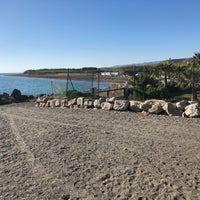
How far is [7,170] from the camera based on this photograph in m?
5.62

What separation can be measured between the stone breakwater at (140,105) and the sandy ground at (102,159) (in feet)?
1.70

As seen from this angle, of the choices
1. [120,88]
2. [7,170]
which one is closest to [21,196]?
[7,170]

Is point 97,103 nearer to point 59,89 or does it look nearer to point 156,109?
point 156,109

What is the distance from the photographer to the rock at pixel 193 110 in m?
10.1

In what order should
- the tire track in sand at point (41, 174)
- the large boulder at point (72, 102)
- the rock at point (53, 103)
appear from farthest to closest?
the rock at point (53, 103) < the large boulder at point (72, 102) < the tire track in sand at point (41, 174)

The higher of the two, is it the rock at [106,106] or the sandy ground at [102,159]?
the rock at [106,106]

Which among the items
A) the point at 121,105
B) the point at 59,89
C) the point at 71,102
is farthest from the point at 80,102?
the point at 59,89

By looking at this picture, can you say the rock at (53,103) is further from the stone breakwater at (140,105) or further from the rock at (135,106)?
the rock at (135,106)

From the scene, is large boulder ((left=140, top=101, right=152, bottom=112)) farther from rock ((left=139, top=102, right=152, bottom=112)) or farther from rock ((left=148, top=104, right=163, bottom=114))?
rock ((left=148, top=104, right=163, bottom=114))

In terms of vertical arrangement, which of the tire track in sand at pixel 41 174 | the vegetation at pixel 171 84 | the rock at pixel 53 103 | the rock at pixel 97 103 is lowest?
the tire track in sand at pixel 41 174

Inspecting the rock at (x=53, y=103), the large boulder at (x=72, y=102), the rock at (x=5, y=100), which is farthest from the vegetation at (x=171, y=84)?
the rock at (x=5, y=100)

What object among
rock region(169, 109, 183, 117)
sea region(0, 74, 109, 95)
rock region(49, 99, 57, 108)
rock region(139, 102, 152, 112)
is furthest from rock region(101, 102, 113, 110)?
sea region(0, 74, 109, 95)

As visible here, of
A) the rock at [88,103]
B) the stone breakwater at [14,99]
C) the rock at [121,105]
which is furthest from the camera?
the stone breakwater at [14,99]

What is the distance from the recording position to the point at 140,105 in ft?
38.0
